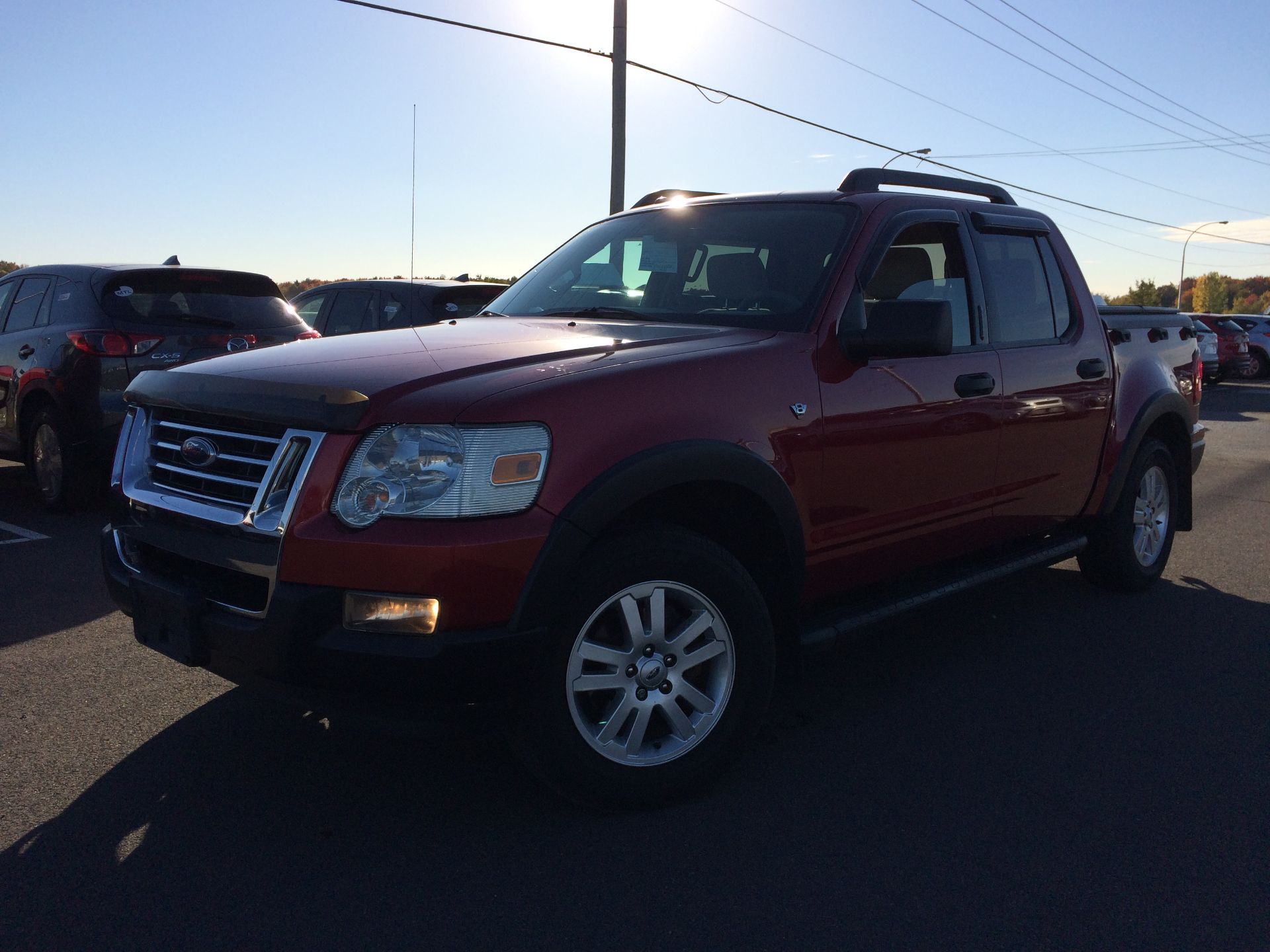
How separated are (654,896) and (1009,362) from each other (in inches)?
107

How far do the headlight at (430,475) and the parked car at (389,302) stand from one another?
6696 mm

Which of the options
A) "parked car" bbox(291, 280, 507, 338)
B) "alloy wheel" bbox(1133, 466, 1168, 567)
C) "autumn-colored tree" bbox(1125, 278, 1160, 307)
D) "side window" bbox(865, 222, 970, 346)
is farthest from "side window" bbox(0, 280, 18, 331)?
"autumn-colored tree" bbox(1125, 278, 1160, 307)

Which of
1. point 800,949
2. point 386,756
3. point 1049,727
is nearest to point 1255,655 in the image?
point 1049,727

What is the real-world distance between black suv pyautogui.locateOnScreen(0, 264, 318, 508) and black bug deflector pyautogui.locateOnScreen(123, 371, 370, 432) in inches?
164

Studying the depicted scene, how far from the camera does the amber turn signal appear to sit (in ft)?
9.03

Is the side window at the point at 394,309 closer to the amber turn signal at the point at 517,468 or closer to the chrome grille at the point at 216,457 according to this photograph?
the chrome grille at the point at 216,457

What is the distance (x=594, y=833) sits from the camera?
10.00 feet

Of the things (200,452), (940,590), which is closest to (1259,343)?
(940,590)

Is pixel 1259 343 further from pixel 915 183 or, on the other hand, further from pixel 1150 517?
pixel 915 183

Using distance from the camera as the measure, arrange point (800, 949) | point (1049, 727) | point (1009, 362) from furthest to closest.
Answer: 1. point (1009, 362)
2. point (1049, 727)
3. point (800, 949)

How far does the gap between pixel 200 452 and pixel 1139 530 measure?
4.71 metres

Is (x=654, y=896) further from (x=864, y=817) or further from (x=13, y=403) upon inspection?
(x=13, y=403)

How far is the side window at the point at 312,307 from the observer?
1146 centimetres

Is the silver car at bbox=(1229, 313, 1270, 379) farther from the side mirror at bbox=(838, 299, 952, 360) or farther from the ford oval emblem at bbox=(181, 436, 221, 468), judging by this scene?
the ford oval emblem at bbox=(181, 436, 221, 468)
